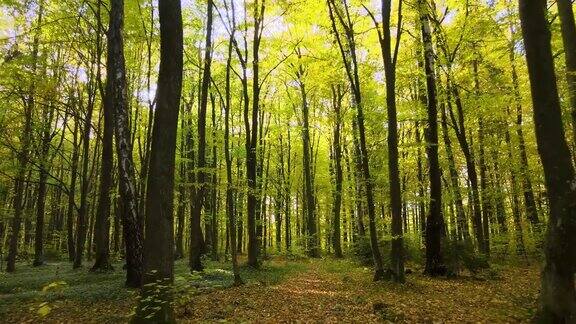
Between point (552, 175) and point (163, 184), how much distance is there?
238 inches

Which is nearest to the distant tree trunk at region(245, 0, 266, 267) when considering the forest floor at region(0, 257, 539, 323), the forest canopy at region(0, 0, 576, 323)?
the forest canopy at region(0, 0, 576, 323)

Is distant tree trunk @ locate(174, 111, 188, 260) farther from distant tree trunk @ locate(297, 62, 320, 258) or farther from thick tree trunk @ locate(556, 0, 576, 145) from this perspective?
thick tree trunk @ locate(556, 0, 576, 145)

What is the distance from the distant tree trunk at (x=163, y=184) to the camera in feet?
20.9

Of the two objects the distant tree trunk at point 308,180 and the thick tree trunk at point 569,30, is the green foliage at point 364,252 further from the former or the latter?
the thick tree trunk at point 569,30

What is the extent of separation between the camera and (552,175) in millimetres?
5898

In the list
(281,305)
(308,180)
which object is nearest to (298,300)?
(281,305)

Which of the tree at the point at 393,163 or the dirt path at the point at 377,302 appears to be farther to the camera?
the tree at the point at 393,163

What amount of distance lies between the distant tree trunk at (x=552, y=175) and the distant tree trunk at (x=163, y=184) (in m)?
5.72

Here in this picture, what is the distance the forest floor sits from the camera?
791 centimetres

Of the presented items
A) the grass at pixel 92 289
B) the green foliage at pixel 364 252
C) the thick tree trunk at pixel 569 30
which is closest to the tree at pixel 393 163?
the thick tree trunk at pixel 569 30

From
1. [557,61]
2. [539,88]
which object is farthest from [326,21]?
[539,88]

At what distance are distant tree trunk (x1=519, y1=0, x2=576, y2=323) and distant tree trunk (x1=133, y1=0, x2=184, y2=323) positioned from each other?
5.72 m

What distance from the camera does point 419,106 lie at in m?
16.4

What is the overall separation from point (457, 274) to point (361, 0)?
9.94 m
